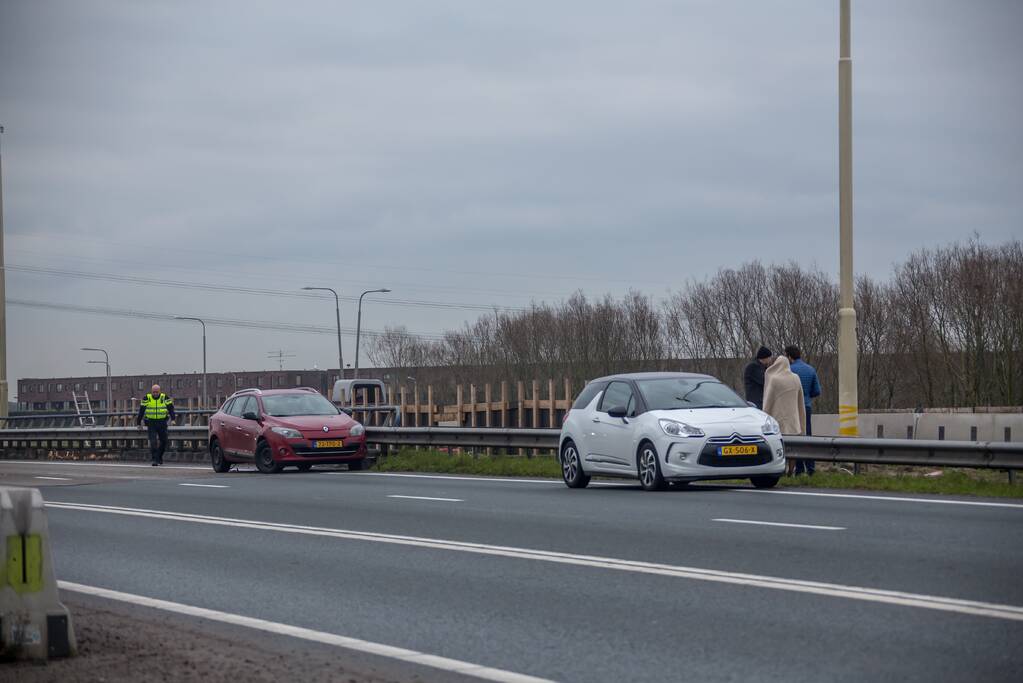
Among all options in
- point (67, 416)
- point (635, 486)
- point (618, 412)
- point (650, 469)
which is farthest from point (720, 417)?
point (67, 416)

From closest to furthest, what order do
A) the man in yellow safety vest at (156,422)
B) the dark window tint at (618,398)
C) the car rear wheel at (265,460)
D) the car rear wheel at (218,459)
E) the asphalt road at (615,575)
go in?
the asphalt road at (615,575) < the dark window tint at (618,398) < the car rear wheel at (265,460) < the car rear wheel at (218,459) < the man in yellow safety vest at (156,422)

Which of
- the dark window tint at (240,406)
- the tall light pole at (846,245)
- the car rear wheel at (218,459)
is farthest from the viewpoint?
the car rear wheel at (218,459)

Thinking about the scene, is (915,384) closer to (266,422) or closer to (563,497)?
(266,422)

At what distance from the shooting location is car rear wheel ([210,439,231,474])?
29.3m

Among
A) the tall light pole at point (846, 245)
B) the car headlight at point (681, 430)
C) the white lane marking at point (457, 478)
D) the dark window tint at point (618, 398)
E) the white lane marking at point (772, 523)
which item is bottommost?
the white lane marking at point (457, 478)

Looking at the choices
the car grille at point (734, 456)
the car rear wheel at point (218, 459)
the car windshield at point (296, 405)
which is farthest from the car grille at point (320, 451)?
the car grille at point (734, 456)

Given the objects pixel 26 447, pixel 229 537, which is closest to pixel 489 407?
pixel 26 447

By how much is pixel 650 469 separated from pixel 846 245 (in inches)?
225

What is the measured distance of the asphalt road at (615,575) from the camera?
7266 mm

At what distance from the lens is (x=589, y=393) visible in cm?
2030

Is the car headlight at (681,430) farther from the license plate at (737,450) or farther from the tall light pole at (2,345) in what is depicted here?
the tall light pole at (2,345)

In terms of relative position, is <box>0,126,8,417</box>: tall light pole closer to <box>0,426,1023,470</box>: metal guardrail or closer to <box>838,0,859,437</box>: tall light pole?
<box>0,426,1023,470</box>: metal guardrail

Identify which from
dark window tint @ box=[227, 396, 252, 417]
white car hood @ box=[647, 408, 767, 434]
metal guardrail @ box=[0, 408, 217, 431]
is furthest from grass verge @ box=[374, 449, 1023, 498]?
metal guardrail @ box=[0, 408, 217, 431]

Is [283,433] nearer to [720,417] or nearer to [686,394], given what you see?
[686,394]
